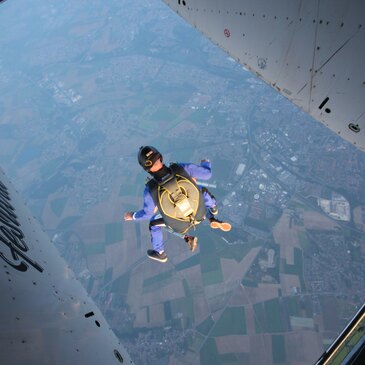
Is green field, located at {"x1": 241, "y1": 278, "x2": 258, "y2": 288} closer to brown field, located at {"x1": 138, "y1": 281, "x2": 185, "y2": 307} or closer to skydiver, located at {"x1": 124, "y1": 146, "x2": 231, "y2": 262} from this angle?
brown field, located at {"x1": 138, "y1": 281, "x2": 185, "y2": 307}

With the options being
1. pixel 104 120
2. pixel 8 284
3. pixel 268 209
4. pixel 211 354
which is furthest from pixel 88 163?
pixel 8 284

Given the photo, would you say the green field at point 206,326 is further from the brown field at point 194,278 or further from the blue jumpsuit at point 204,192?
the blue jumpsuit at point 204,192

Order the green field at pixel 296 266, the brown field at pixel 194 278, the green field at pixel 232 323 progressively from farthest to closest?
the brown field at pixel 194 278 < the green field at pixel 296 266 < the green field at pixel 232 323

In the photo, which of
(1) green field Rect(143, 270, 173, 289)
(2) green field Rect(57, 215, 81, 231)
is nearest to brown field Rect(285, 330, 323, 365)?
(1) green field Rect(143, 270, 173, 289)

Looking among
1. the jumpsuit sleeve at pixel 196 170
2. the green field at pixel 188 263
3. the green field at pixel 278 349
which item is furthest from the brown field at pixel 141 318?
the jumpsuit sleeve at pixel 196 170

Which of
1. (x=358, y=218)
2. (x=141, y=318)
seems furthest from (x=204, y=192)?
(x=358, y=218)

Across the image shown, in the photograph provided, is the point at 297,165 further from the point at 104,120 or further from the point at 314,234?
the point at 104,120

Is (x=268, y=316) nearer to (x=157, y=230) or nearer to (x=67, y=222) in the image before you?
(x=157, y=230)

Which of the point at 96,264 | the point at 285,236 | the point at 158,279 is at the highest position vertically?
the point at 96,264
